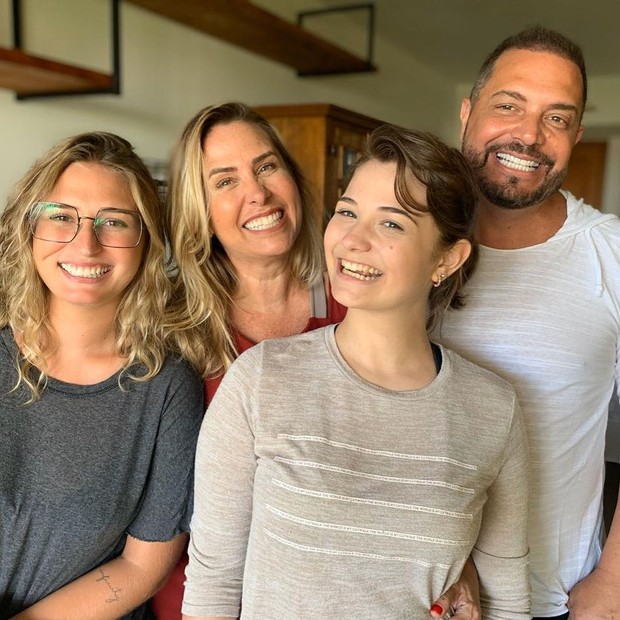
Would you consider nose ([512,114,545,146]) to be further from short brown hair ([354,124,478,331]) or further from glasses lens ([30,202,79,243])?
glasses lens ([30,202,79,243])

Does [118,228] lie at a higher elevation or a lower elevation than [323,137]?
lower

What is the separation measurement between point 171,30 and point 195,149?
1.82 m

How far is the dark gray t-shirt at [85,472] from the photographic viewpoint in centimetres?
111

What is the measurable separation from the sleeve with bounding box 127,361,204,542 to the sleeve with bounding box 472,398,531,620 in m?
0.54

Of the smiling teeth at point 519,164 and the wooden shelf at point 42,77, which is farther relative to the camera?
the wooden shelf at point 42,77

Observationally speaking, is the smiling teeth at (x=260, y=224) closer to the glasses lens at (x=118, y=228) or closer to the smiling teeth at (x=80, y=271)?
the glasses lens at (x=118, y=228)

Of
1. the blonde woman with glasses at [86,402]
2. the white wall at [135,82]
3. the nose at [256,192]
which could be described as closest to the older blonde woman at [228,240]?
the nose at [256,192]

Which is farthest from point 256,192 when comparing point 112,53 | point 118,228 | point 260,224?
point 112,53

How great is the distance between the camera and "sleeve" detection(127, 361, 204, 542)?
117 centimetres

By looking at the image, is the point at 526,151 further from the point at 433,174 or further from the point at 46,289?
the point at 46,289

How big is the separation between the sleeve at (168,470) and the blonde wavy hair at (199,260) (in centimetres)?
10

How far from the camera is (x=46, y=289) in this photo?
123 cm

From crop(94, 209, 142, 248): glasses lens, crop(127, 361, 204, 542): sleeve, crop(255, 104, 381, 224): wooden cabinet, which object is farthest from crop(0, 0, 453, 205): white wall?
crop(127, 361, 204, 542): sleeve

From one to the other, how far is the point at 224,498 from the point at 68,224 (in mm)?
571
